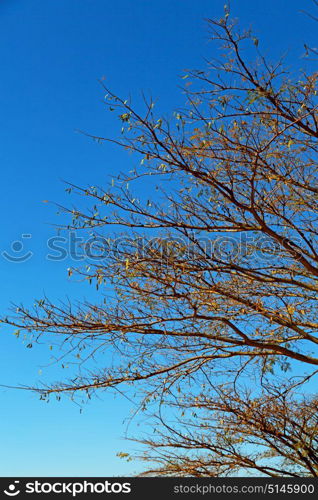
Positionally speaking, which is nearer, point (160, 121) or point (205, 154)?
point (160, 121)

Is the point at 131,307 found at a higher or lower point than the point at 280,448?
higher

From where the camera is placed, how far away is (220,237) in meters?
5.82

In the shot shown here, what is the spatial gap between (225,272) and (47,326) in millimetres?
1924

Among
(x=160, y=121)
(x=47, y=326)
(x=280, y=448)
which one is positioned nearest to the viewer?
(x=160, y=121)

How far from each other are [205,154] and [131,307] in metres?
1.69

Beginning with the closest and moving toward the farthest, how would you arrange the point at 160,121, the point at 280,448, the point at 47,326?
1. the point at 160,121
2. the point at 47,326
3. the point at 280,448

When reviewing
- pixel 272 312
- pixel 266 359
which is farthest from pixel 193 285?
pixel 266 359

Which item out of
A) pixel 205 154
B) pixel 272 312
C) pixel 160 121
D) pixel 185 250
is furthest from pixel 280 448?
pixel 160 121

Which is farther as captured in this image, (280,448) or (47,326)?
(280,448)

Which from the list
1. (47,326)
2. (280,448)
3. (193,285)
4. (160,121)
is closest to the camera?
(160,121)
